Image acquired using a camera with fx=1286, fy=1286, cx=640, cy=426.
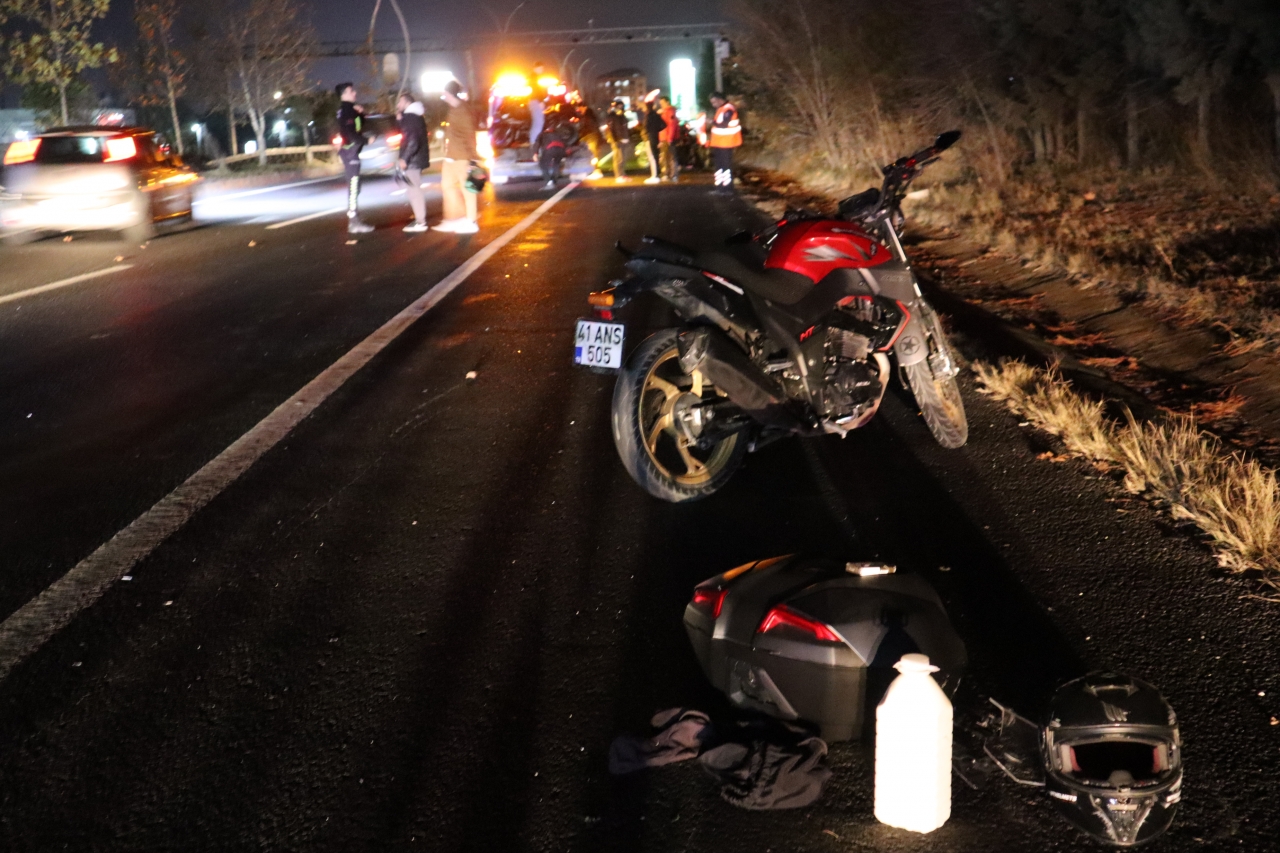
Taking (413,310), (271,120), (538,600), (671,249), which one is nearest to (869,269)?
(671,249)

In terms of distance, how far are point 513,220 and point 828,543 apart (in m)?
15.1

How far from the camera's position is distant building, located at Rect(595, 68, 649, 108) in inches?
2368

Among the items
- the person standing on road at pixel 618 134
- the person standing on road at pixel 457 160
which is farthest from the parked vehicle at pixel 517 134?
the person standing on road at pixel 457 160

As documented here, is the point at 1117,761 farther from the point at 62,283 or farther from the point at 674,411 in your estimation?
the point at 62,283

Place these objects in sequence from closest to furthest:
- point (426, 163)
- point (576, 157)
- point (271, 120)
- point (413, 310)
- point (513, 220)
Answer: point (413, 310), point (426, 163), point (513, 220), point (576, 157), point (271, 120)

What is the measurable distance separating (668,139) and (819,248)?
25234mm

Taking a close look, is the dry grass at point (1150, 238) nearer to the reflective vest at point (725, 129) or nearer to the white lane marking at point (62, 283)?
the reflective vest at point (725, 129)

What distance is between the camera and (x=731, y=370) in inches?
204

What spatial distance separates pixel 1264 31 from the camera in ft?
43.8

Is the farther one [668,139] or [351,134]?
[668,139]

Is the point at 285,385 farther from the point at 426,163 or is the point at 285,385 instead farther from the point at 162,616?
the point at 426,163

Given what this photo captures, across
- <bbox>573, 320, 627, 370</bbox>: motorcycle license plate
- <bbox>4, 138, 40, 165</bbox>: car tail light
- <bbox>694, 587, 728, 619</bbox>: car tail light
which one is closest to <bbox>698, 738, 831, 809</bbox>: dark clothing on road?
<bbox>694, 587, 728, 619</bbox>: car tail light

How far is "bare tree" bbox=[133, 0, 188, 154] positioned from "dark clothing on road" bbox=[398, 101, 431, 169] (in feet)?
97.7

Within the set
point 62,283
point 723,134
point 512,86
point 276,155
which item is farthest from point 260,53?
point 62,283
